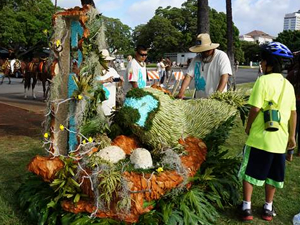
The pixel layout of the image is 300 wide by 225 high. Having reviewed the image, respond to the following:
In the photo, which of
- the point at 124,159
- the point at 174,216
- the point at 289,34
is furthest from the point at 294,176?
the point at 289,34

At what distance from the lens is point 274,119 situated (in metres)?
3.21

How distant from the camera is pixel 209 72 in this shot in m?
4.57

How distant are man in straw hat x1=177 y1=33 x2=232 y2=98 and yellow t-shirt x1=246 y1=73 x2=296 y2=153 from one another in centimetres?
107

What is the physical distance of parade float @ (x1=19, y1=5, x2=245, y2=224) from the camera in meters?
3.11

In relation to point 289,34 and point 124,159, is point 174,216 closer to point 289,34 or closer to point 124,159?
point 124,159

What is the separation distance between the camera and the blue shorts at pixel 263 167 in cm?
340

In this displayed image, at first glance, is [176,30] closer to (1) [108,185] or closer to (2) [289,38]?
(2) [289,38]

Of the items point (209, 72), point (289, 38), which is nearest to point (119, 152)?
point (209, 72)

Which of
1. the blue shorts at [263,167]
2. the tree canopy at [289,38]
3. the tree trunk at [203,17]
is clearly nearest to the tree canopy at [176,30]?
the tree canopy at [289,38]

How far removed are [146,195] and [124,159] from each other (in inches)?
24.1

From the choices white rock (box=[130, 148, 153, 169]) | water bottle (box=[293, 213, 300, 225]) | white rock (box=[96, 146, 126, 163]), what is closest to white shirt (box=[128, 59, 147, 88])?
white rock (box=[96, 146, 126, 163])

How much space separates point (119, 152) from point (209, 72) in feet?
6.10

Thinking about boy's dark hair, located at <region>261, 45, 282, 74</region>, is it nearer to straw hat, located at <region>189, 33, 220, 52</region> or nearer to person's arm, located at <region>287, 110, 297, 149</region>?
person's arm, located at <region>287, 110, 297, 149</region>

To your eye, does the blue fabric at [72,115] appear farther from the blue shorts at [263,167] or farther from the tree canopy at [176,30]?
the tree canopy at [176,30]
